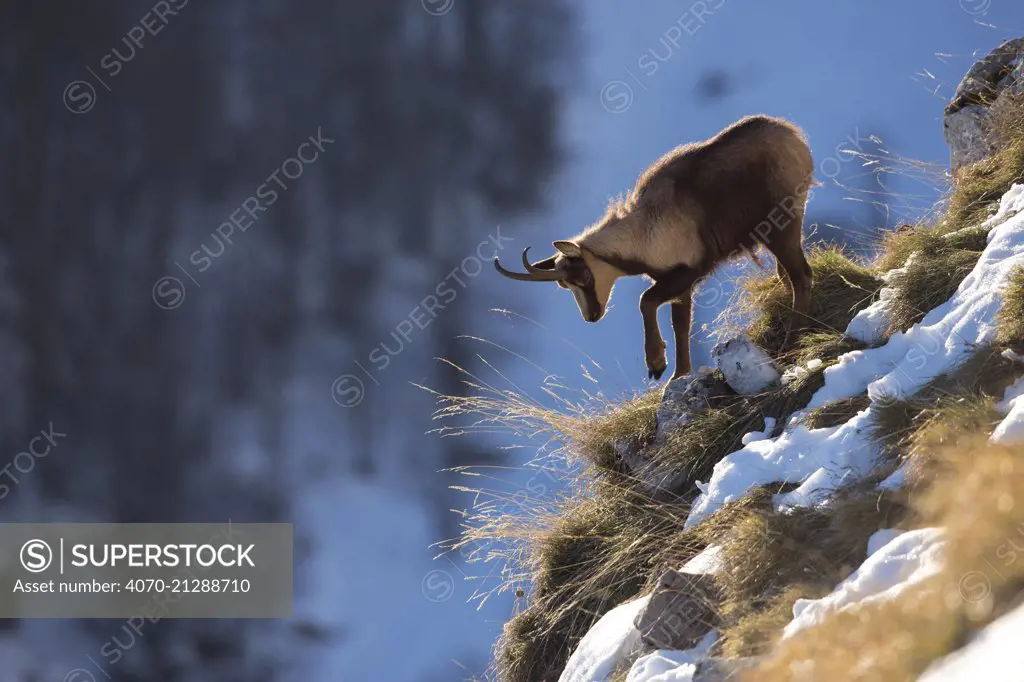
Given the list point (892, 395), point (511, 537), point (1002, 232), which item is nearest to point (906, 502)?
point (892, 395)

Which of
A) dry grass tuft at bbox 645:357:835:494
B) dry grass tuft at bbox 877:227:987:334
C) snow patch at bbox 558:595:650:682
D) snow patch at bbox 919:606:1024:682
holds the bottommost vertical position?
snow patch at bbox 919:606:1024:682

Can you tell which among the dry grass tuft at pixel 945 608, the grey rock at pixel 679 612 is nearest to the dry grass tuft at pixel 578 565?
the grey rock at pixel 679 612

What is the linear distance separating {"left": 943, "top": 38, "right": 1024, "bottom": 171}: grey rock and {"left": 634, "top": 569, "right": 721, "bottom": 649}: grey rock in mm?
6386

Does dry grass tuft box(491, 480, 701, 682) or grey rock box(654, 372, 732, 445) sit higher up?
grey rock box(654, 372, 732, 445)

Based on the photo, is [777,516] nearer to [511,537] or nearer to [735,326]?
[511,537]

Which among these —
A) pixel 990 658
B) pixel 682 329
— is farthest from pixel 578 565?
pixel 990 658

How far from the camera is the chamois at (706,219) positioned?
26.8ft

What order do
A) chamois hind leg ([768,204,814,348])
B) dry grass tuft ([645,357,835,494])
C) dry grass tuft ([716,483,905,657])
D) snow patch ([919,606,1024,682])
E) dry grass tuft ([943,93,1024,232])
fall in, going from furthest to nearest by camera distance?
1. chamois hind leg ([768,204,814,348])
2. dry grass tuft ([943,93,1024,232])
3. dry grass tuft ([645,357,835,494])
4. dry grass tuft ([716,483,905,657])
5. snow patch ([919,606,1024,682])

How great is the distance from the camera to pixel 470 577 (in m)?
7.58

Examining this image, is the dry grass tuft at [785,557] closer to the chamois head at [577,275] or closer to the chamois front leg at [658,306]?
the chamois front leg at [658,306]

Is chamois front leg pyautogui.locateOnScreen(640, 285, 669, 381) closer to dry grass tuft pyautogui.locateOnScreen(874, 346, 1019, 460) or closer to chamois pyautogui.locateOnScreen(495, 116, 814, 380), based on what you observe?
chamois pyautogui.locateOnScreen(495, 116, 814, 380)

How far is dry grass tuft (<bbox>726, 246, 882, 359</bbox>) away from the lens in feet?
26.5

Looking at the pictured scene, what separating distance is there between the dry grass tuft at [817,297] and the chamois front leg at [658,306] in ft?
2.15

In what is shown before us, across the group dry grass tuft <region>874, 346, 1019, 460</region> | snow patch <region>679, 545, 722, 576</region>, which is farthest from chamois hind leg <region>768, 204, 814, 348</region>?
snow patch <region>679, 545, 722, 576</region>
